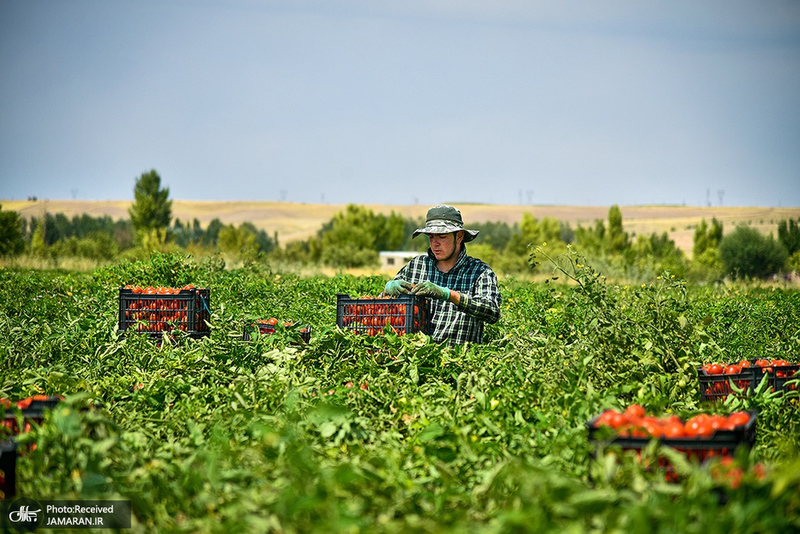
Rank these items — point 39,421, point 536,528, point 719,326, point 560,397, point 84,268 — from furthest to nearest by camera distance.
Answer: point 84,268, point 719,326, point 560,397, point 39,421, point 536,528

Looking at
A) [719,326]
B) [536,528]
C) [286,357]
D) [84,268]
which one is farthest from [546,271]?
[536,528]

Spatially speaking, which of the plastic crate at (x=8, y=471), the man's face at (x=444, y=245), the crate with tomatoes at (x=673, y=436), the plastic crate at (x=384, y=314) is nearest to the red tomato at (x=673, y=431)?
the crate with tomatoes at (x=673, y=436)

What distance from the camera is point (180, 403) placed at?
12.8 feet

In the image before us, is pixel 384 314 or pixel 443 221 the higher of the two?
pixel 443 221

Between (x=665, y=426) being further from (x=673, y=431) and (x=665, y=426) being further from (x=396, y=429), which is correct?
(x=396, y=429)

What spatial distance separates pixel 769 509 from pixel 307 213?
116 metres

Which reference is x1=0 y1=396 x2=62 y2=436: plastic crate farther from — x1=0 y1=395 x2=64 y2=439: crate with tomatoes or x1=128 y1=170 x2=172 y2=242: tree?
x1=128 y1=170 x2=172 y2=242: tree

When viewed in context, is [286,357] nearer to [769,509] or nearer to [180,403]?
[180,403]

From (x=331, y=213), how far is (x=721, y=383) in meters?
114

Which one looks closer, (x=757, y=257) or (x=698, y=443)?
(x=698, y=443)

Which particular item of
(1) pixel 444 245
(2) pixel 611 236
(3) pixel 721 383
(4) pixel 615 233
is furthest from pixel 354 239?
(3) pixel 721 383

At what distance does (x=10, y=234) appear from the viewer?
4134 cm

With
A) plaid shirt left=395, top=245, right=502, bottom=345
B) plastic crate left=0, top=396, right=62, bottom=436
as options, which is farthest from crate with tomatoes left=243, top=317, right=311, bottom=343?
plastic crate left=0, top=396, right=62, bottom=436

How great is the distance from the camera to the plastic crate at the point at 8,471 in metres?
2.82
